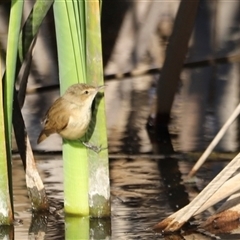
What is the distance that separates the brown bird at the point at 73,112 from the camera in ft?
15.8

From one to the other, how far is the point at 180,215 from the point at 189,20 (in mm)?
2226

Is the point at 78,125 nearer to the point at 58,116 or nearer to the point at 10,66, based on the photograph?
the point at 58,116

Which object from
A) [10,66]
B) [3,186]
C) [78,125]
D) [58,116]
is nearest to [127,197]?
[58,116]

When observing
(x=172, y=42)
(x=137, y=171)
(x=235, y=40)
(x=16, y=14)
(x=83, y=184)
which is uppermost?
(x=235, y=40)

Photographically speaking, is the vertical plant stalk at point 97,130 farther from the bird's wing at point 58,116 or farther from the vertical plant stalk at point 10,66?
the vertical plant stalk at point 10,66

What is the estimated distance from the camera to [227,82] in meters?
8.56

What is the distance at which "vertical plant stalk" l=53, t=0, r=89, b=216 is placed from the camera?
15.9 feet

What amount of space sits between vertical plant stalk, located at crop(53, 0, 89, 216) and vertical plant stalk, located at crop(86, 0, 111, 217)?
0.06m

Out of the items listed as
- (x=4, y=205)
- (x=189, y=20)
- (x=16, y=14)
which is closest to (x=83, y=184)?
(x=4, y=205)

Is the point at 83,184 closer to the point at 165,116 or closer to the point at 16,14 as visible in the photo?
the point at 16,14

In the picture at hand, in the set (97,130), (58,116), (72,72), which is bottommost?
(97,130)

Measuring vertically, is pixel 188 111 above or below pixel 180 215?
above

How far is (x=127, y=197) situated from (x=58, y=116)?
0.90 metres

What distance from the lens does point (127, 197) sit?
18.8ft
